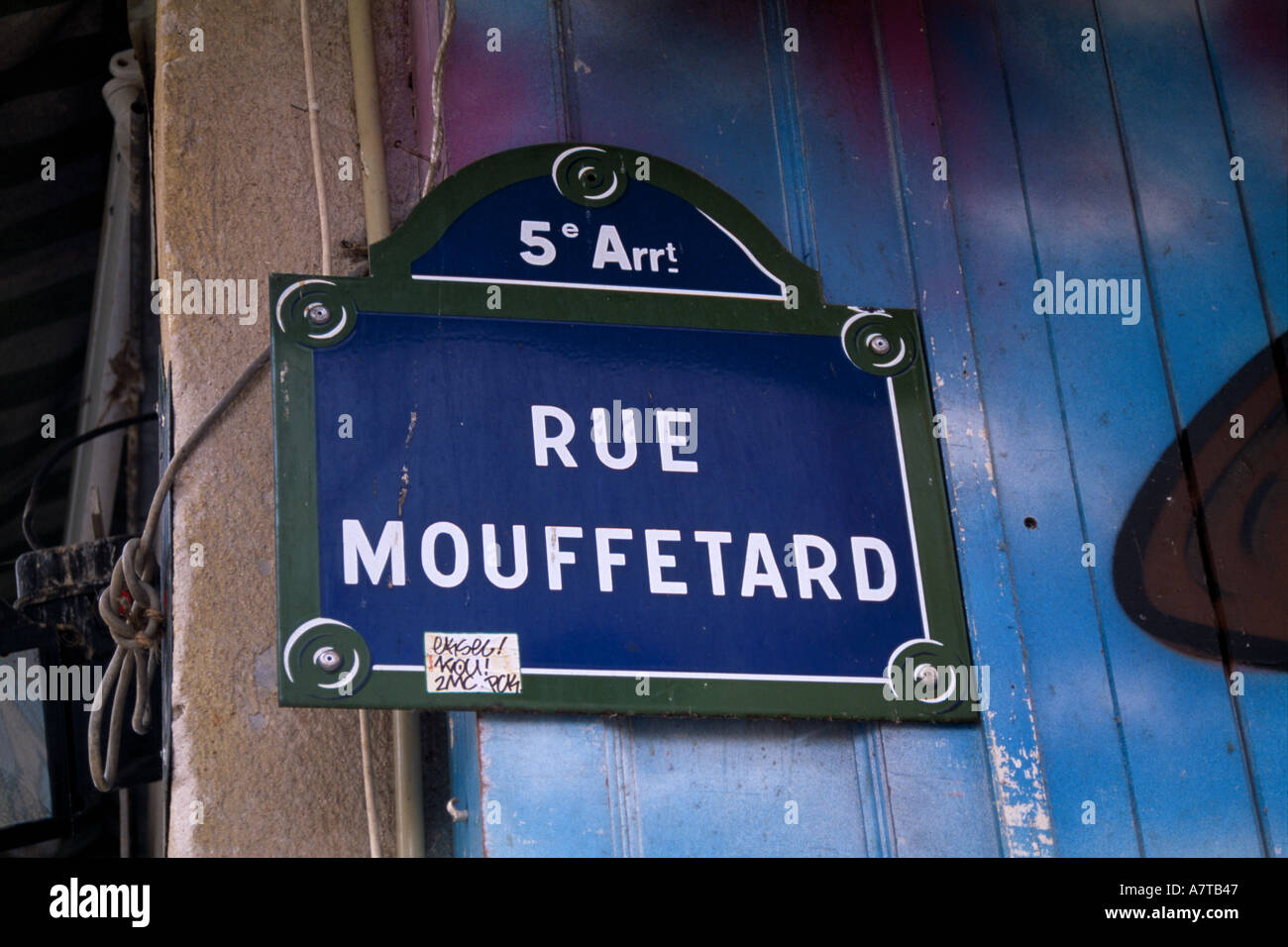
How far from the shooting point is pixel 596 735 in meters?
1.70

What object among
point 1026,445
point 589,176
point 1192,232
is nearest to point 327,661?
point 589,176

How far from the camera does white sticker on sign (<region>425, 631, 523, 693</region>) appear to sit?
1.60m

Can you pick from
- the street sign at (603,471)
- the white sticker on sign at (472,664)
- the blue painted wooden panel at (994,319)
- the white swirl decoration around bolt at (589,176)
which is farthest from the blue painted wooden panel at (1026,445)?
the white sticker on sign at (472,664)

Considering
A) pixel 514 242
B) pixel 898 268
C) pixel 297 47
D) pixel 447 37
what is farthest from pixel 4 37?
pixel 898 268

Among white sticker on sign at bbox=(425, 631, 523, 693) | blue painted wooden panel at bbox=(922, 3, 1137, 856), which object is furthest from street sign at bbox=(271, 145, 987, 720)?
blue painted wooden panel at bbox=(922, 3, 1137, 856)

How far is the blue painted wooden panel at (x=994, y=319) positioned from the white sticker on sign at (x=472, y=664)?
8cm

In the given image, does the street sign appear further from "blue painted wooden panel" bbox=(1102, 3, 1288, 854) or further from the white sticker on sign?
"blue painted wooden panel" bbox=(1102, 3, 1288, 854)

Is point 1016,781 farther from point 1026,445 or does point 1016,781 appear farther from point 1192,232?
point 1192,232

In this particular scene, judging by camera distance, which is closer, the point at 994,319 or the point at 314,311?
the point at 314,311

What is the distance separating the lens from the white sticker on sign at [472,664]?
160cm

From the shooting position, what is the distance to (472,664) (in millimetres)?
1617

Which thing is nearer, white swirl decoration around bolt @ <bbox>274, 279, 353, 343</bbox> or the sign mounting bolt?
the sign mounting bolt

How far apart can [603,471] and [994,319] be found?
59 centimetres
